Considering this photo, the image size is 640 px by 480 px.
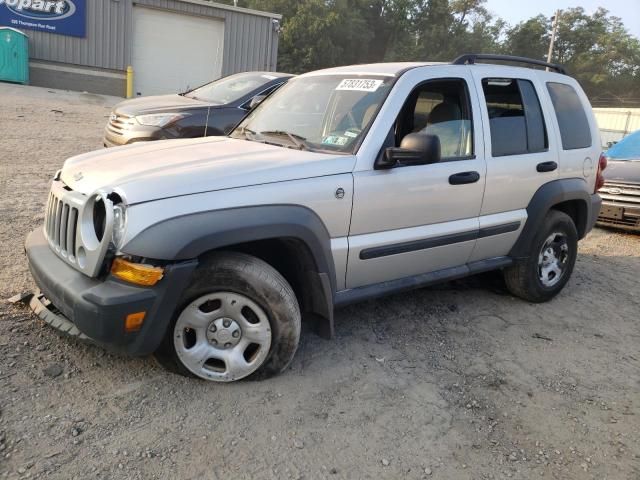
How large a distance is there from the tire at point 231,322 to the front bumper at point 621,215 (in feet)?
21.1

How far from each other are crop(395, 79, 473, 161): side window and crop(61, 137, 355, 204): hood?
2.79 ft

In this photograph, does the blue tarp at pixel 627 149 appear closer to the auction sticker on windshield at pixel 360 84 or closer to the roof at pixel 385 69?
the roof at pixel 385 69

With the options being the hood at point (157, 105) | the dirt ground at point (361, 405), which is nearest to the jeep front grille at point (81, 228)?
the dirt ground at point (361, 405)

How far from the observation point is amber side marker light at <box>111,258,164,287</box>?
261 centimetres

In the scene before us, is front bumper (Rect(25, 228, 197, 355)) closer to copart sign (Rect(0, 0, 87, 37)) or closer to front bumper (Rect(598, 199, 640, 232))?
front bumper (Rect(598, 199, 640, 232))

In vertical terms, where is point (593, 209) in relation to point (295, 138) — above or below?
below

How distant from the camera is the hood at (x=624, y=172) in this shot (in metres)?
7.84

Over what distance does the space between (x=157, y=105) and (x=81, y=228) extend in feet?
16.6

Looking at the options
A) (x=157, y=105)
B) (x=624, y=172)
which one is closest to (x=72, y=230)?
(x=157, y=105)

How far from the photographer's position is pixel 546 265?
472cm

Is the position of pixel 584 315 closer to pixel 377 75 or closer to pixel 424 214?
pixel 424 214

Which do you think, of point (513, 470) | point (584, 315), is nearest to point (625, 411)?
point (513, 470)

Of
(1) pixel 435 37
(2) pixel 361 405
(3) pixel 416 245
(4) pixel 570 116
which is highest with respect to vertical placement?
(1) pixel 435 37

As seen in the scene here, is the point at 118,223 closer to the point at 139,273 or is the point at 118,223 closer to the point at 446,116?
the point at 139,273
